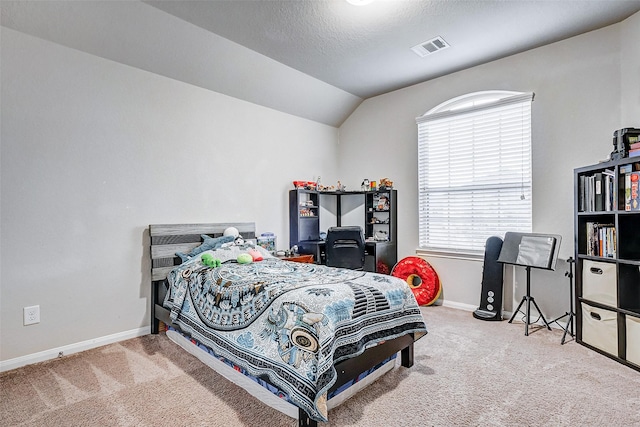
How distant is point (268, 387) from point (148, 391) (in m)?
0.84

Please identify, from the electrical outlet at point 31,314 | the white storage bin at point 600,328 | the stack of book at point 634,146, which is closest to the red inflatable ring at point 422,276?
the white storage bin at point 600,328

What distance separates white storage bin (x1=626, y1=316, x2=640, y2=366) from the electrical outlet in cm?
447

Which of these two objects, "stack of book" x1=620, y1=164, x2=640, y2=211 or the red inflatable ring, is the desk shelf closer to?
the red inflatable ring

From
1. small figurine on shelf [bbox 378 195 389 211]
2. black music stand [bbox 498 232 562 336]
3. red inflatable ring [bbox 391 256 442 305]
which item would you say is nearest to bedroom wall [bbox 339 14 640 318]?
red inflatable ring [bbox 391 256 442 305]

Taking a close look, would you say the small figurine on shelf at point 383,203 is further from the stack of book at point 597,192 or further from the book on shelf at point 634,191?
the book on shelf at point 634,191

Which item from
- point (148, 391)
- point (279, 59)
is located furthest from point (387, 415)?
point (279, 59)

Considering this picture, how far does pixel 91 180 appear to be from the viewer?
2.82 metres

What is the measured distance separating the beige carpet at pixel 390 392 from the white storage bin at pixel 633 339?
97mm

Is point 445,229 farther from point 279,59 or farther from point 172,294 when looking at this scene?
point 172,294

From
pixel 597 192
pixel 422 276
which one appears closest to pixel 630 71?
pixel 597 192

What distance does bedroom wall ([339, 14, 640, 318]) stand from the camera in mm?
2979

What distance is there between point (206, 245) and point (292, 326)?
6.12ft

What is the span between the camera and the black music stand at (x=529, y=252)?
3.01 m

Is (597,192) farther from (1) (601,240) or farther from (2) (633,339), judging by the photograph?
(2) (633,339)
